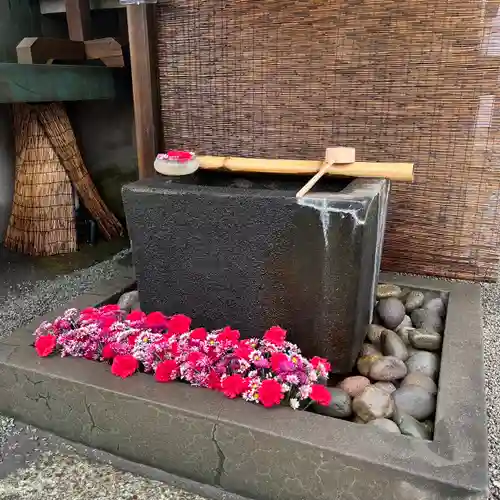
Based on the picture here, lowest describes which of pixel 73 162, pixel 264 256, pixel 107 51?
pixel 73 162

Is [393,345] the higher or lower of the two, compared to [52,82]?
lower

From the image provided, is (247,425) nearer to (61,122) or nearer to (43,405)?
(43,405)

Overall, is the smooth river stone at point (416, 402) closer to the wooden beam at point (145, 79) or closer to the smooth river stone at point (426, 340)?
the smooth river stone at point (426, 340)

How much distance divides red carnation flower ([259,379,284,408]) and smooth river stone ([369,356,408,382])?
1.65ft

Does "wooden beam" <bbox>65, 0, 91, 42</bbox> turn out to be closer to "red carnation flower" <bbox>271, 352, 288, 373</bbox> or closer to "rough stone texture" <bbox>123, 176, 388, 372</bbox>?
"rough stone texture" <bbox>123, 176, 388, 372</bbox>

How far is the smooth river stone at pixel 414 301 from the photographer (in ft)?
8.14

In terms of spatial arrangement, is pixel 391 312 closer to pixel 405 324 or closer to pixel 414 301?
pixel 405 324

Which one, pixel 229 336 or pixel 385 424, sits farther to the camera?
pixel 229 336

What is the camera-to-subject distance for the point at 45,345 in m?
1.96

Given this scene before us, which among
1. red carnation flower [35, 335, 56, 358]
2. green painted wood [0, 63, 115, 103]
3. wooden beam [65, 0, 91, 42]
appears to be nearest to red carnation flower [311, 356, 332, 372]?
red carnation flower [35, 335, 56, 358]

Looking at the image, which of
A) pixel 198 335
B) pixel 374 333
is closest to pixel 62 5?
pixel 198 335

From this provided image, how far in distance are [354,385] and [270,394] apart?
1.35ft

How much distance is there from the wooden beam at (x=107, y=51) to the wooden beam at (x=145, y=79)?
63 cm

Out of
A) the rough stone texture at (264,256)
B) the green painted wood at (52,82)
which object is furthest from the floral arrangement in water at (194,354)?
the green painted wood at (52,82)
